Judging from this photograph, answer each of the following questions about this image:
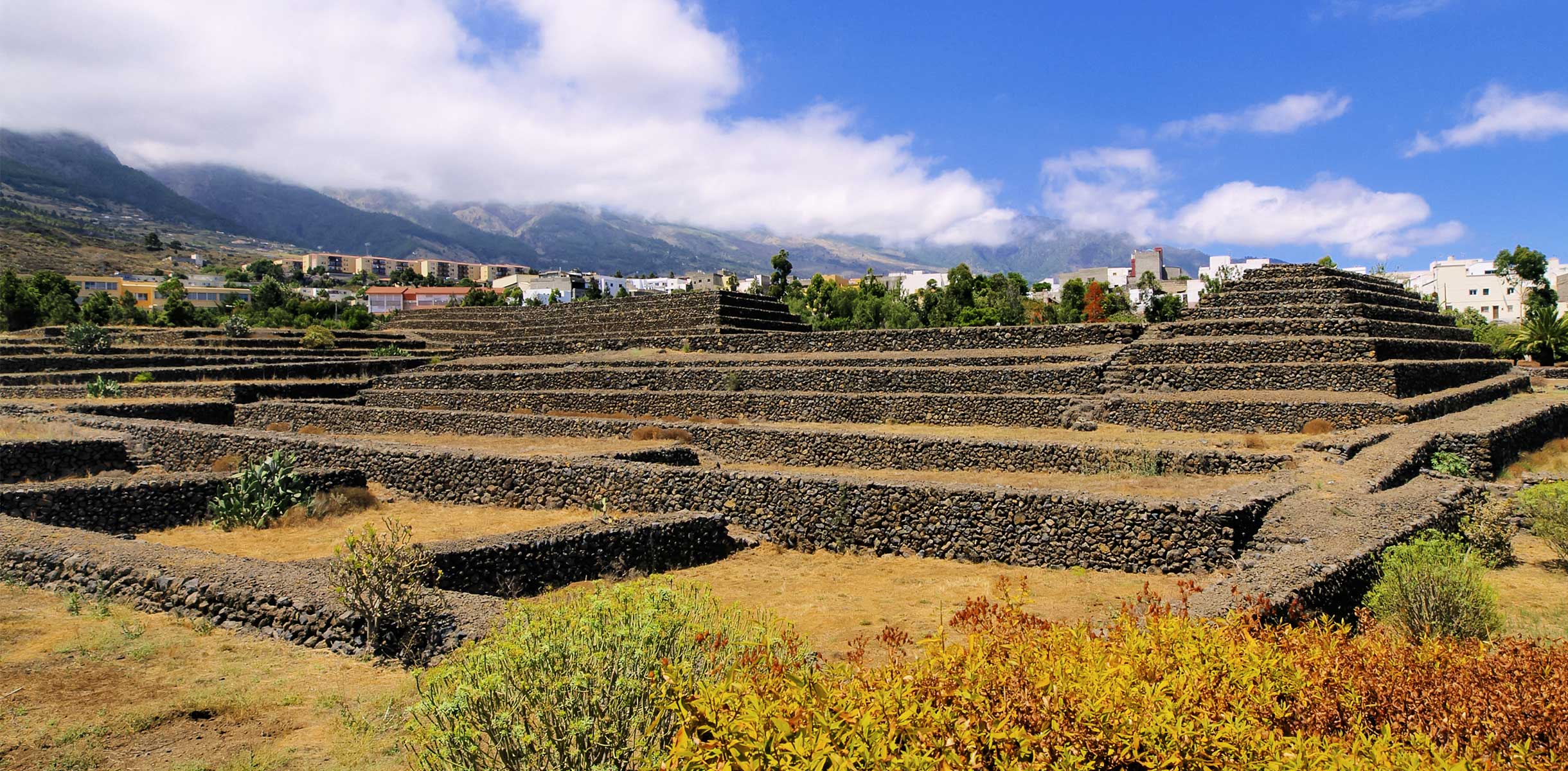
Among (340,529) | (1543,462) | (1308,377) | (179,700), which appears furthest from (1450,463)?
(340,529)

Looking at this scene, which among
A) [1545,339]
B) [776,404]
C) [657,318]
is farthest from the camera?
[657,318]

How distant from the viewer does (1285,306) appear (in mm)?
24109

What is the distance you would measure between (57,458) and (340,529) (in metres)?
8.77

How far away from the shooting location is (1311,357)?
2105 centimetres

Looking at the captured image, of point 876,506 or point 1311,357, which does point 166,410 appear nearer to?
point 876,506

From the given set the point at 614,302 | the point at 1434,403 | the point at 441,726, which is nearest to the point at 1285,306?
the point at 1434,403

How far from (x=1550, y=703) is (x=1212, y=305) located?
23964 millimetres

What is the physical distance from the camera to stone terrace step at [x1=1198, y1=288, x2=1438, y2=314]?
A: 78.1 ft

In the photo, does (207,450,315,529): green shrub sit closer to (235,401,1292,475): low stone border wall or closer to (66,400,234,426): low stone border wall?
(235,401,1292,475): low stone border wall

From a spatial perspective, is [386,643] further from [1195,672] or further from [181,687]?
[1195,672]

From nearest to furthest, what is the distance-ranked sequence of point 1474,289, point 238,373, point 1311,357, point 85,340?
point 1311,357 → point 238,373 → point 85,340 → point 1474,289

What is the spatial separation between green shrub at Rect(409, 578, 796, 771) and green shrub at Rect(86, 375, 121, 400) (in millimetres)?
33553

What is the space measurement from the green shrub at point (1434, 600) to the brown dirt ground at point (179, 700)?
7.59 m

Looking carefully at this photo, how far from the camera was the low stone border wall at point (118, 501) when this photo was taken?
13.4 m
